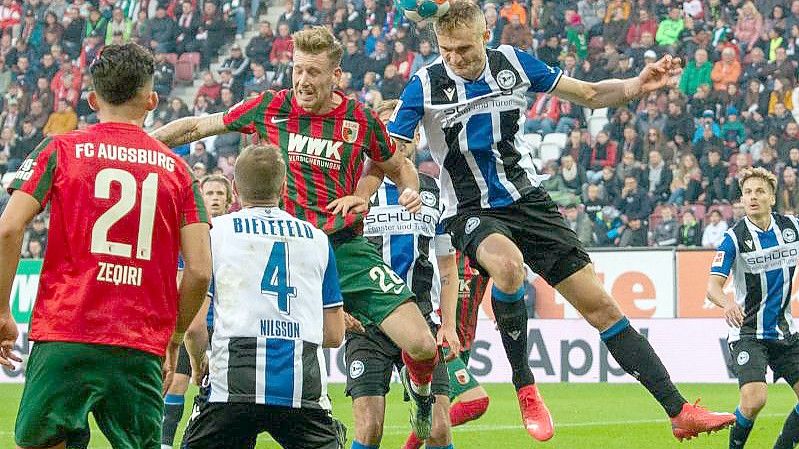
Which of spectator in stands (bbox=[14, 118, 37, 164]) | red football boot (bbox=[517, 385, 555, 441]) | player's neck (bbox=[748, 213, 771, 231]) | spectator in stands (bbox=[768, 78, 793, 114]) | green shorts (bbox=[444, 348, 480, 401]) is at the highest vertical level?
spectator in stands (bbox=[768, 78, 793, 114])

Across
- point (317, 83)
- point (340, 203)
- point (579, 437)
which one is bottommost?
point (579, 437)

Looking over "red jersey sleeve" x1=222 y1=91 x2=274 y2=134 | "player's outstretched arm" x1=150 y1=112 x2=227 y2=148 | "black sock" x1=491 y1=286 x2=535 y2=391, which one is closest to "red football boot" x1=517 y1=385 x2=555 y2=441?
"black sock" x1=491 y1=286 x2=535 y2=391

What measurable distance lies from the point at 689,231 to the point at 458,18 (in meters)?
12.6

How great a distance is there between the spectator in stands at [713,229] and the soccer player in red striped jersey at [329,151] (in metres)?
12.3

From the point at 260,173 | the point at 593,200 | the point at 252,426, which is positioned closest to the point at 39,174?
the point at 260,173

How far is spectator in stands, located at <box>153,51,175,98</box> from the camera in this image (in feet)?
83.8

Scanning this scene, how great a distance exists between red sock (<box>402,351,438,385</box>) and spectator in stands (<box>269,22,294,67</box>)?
693 inches

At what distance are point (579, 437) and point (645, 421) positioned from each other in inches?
59.0

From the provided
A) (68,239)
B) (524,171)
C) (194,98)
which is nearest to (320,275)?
(68,239)

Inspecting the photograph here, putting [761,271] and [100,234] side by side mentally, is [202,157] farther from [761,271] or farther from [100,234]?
[100,234]

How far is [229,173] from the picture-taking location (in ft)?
73.4

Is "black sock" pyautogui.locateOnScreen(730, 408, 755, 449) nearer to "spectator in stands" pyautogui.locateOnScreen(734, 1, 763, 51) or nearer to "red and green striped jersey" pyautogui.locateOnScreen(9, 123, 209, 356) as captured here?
"red and green striped jersey" pyautogui.locateOnScreen(9, 123, 209, 356)

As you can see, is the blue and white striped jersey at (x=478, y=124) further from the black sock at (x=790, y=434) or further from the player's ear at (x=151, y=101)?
the black sock at (x=790, y=434)

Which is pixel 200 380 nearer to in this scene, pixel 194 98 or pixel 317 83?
pixel 317 83
